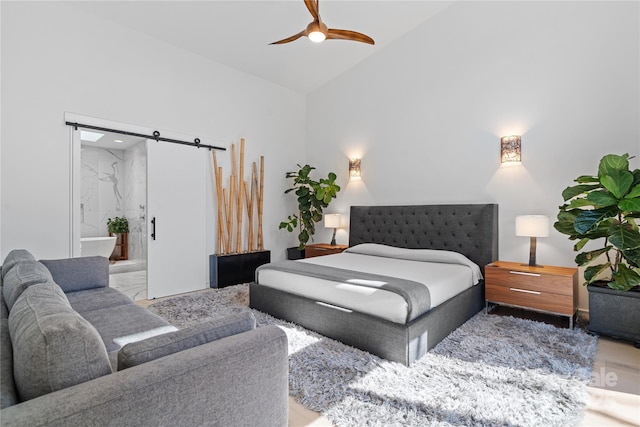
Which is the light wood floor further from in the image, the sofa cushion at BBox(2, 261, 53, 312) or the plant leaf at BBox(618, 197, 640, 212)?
the sofa cushion at BBox(2, 261, 53, 312)

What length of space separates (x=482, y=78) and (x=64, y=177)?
486 centimetres

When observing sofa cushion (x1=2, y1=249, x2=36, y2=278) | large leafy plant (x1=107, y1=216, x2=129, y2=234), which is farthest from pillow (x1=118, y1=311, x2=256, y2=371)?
large leafy plant (x1=107, y1=216, x2=129, y2=234)

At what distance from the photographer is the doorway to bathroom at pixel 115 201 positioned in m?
5.80

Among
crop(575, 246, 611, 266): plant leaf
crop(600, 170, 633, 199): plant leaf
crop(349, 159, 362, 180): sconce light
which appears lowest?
crop(575, 246, 611, 266): plant leaf

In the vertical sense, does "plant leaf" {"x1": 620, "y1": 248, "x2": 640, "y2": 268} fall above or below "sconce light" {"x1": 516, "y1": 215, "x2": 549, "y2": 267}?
below

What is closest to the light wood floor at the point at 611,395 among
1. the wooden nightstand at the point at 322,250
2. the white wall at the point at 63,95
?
the wooden nightstand at the point at 322,250

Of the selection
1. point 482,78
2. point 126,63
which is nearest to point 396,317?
point 482,78

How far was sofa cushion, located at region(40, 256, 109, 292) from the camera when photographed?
2.63 m

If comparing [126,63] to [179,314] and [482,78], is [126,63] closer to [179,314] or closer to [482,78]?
[179,314]

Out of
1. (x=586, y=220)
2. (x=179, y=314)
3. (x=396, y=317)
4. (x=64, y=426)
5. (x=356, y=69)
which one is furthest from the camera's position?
(x=356, y=69)

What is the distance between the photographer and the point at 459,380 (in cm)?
204

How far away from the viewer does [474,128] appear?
3990mm

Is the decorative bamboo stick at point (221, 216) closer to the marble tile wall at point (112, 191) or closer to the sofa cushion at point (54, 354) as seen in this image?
the marble tile wall at point (112, 191)

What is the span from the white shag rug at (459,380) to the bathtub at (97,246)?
4476 mm
